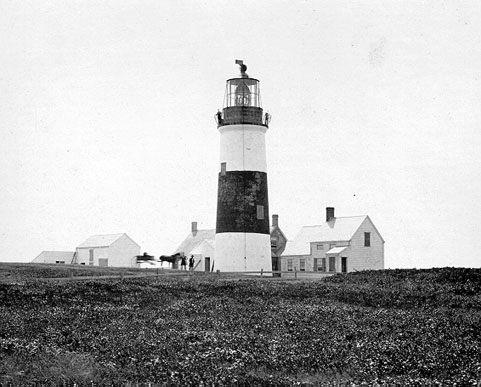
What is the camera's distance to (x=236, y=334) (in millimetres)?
22562

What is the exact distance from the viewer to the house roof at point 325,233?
3051 inches

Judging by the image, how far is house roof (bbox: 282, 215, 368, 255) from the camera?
254ft

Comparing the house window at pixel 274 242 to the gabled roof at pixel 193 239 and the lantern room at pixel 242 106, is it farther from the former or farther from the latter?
the lantern room at pixel 242 106

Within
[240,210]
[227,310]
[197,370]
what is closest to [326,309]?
[227,310]

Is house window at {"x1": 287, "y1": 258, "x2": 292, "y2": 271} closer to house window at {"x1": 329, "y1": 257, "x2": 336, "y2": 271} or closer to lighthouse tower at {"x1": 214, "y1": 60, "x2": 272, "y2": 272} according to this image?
house window at {"x1": 329, "y1": 257, "x2": 336, "y2": 271}

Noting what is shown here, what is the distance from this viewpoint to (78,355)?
18781mm

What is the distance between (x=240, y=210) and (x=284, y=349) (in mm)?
35331

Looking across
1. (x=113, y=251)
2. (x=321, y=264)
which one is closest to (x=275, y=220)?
(x=321, y=264)

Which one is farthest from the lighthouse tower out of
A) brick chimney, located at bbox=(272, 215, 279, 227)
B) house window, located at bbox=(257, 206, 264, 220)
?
brick chimney, located at bbox=(272, 215, 279, 227)

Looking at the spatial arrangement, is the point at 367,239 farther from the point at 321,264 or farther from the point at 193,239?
the point at 193,239

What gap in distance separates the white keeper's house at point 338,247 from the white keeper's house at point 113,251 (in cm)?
1683

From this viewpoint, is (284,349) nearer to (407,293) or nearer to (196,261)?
(407,293)

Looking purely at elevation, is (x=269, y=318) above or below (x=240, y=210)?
below

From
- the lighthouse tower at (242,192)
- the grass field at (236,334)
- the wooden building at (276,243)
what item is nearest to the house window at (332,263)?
the wooden building at (276,243)
